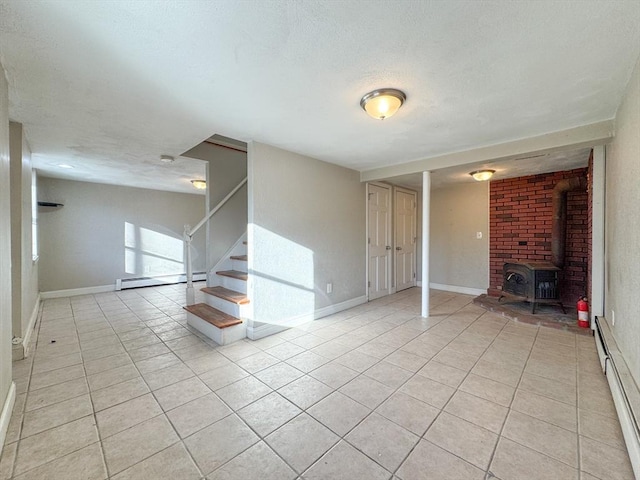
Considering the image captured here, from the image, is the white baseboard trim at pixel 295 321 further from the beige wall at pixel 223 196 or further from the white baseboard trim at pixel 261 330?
the beige wall at pixel 223 196

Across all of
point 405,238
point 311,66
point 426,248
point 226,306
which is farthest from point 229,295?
point 405,238

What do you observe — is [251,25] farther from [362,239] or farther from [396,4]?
[362,239]

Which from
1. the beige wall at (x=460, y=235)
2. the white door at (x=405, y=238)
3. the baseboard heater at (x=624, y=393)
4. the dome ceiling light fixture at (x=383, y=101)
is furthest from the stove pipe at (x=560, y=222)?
the dome ceiling light fixture at (x=383, y=101)

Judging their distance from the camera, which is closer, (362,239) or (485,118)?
(485,118)

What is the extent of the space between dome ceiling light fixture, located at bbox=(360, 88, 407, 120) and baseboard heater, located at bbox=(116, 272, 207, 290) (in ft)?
20.5

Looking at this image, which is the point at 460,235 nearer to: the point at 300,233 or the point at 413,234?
the point at 413,234

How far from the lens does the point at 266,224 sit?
10.6 ft

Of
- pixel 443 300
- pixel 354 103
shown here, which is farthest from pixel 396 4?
pixel 443 300

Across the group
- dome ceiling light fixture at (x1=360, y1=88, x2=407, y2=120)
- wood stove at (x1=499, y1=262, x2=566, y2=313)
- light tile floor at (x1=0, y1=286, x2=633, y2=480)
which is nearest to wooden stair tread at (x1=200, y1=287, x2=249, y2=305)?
light tile floor at (x1=0, y1=286, x2=633, y2=480)

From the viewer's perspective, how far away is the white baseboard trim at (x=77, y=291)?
5.10 meters

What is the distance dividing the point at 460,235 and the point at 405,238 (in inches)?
43.1

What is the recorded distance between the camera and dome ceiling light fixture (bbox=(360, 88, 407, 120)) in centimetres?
197

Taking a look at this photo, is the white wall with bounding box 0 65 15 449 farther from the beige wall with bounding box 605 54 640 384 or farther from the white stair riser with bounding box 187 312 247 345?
the beige wall with bounding box 605 54 640 384

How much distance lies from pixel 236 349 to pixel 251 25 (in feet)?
9.14
